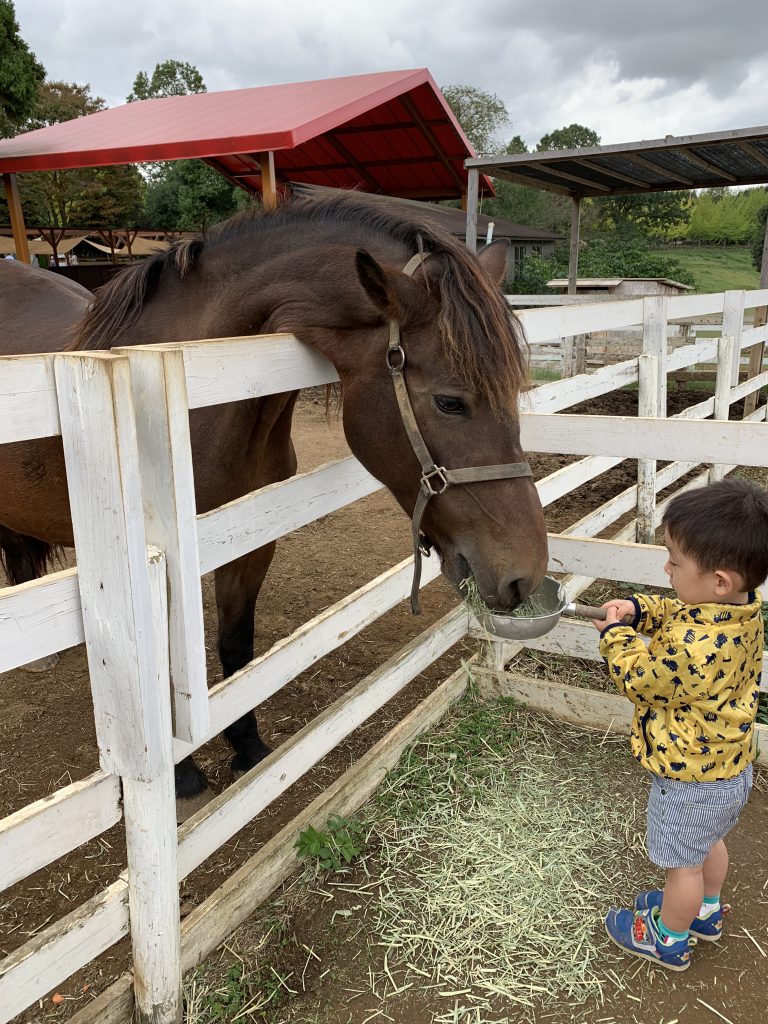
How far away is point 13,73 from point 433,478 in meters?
19.9

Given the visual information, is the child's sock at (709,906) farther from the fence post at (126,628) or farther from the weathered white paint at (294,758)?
the fence post at (126,628)

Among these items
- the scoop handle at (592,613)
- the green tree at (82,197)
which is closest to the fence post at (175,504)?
the scoop handle at (592,613)

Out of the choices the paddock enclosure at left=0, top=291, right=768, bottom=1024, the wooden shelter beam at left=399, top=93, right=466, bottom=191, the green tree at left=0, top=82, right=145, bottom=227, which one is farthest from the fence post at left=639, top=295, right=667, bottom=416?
the green tree at left=0, top=82, right=145, bottom=227

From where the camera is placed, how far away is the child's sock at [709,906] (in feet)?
6.31

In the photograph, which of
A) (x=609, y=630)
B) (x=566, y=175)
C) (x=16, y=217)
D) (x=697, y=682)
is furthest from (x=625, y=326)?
(x=16, y=217)

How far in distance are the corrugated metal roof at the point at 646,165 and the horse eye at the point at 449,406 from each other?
6.28 m

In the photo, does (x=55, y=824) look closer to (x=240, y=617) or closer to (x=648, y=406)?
(x=240, y=617)

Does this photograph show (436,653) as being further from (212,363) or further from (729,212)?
(729,212)

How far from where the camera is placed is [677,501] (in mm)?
1691

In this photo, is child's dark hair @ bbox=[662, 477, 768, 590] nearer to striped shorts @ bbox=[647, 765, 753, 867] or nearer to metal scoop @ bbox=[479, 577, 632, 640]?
metal scoop @ bbox=[479, 577, 632, 640]

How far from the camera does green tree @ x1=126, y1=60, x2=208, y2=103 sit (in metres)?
52.0

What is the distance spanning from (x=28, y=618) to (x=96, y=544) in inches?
6.9

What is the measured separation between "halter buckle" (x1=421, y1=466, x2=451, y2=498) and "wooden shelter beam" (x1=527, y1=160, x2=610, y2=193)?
6.98 meters

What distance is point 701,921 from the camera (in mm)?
1938
